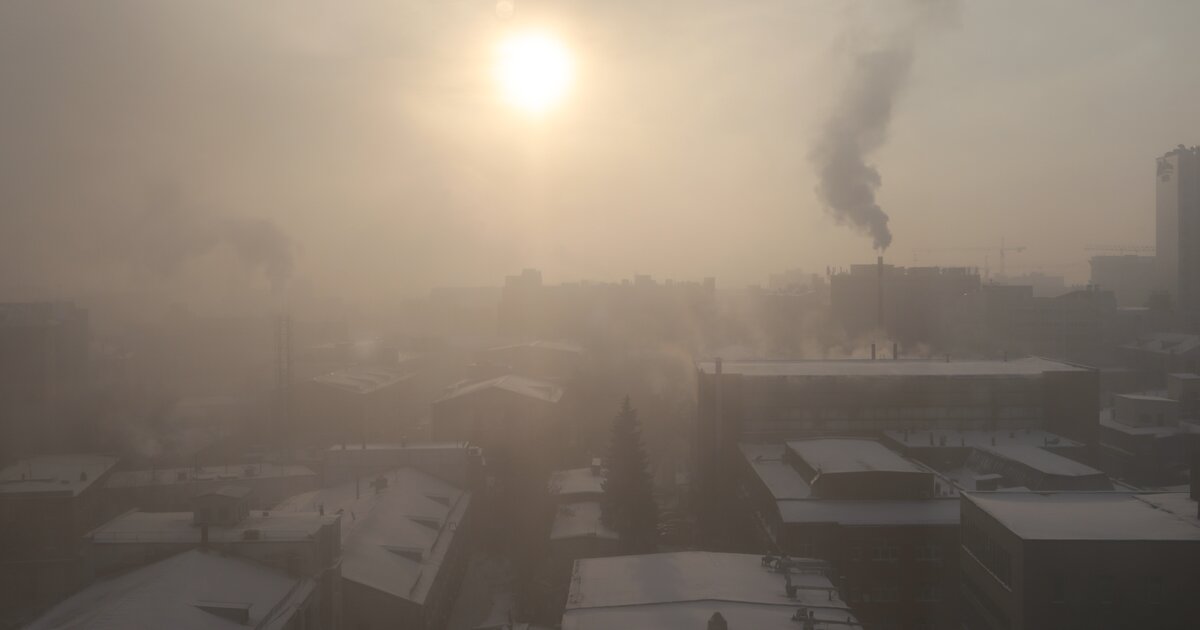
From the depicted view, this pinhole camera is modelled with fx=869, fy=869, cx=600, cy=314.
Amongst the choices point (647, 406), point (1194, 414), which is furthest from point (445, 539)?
point (1194, 414)

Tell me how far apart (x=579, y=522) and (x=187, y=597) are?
6.20m

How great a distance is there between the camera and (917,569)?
33.3 feet

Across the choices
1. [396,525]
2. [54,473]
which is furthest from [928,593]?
[54,473]

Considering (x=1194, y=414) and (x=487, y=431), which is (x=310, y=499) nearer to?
(x=487, y=431)

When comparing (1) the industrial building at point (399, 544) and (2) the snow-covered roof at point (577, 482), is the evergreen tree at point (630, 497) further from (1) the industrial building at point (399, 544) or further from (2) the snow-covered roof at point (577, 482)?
(1) the industrial building at point (399, 544)

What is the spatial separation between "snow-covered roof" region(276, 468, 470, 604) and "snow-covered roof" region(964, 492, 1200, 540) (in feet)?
20.7

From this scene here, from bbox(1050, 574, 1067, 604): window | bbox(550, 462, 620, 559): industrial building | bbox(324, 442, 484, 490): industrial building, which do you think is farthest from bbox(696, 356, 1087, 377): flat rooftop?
bbox(1050, 574, 1067, 604): window

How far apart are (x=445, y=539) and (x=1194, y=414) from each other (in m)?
16.9

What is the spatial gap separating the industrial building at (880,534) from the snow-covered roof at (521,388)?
8.13 metres

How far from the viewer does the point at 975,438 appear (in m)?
13.8

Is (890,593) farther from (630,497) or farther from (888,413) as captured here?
(888,413)

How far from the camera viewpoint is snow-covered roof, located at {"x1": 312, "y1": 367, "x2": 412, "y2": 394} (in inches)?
828

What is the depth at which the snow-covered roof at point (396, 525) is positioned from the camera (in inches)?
388

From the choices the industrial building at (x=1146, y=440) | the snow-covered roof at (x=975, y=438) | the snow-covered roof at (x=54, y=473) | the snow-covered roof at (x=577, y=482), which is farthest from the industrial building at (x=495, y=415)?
the industrial building at (x=1146, y=440)
